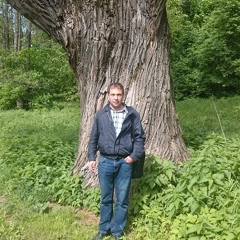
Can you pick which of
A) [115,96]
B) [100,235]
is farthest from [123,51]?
[100,235]

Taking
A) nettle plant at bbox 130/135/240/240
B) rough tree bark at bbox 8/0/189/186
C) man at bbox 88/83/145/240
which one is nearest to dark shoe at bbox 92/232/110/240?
man at bbox 88/83/145/240

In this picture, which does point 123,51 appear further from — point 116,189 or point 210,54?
point 210,54

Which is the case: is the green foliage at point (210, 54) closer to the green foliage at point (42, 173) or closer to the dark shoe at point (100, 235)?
the green foliage at point (42, 173)

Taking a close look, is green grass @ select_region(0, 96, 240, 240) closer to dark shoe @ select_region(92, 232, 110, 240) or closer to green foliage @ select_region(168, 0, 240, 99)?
dark shoe @ select_region(92, 232, 110, 240)

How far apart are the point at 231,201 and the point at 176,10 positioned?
2141 centimetres

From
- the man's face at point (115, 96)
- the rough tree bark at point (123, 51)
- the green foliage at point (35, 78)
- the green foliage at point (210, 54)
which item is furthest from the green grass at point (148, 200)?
the green foliage at point (210, 54)

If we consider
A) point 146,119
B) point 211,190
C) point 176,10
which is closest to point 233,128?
point 146,119

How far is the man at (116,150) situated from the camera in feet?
11.6

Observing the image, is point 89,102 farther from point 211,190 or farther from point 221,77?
point 221,77

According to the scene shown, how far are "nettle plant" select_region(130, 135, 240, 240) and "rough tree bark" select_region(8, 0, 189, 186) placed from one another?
22.0 inches

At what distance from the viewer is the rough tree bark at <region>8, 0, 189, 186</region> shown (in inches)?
171

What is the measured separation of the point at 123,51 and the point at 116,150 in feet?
5.35

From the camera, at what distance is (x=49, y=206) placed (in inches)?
179

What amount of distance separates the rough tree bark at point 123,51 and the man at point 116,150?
980 millimetres
